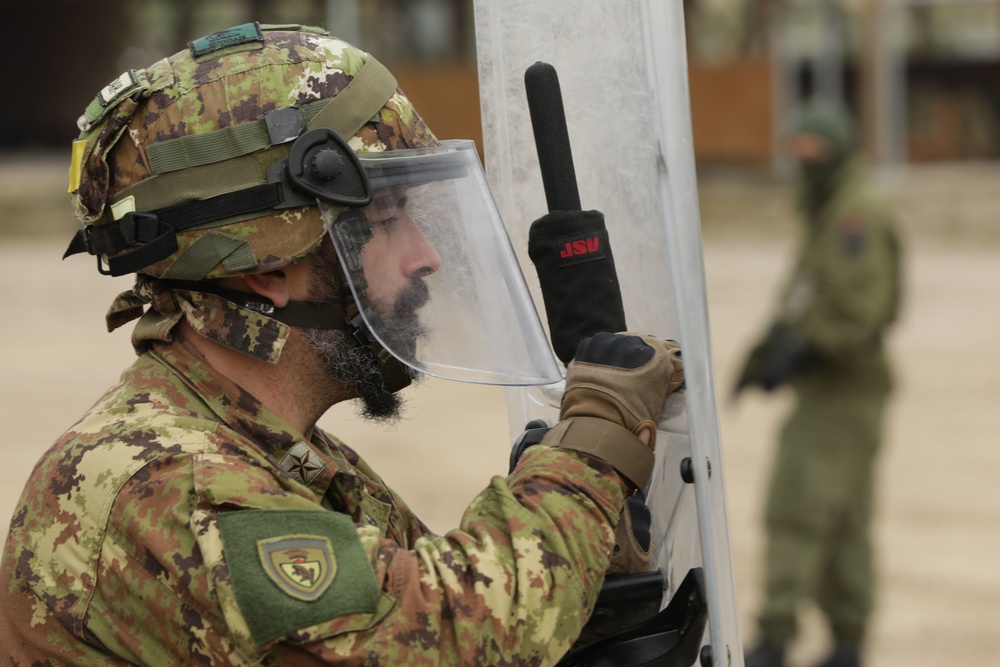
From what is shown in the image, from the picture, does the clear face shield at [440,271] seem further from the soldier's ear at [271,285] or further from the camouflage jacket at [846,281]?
the camouflage jacket at [846,281]

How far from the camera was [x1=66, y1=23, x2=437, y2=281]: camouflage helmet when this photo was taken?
193 centimetres

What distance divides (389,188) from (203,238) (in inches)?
10.4

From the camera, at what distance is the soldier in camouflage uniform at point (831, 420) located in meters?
5.64

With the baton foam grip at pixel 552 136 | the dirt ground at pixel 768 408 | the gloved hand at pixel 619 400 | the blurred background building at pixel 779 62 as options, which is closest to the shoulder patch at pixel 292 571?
the gloved hand at pixel 619 400

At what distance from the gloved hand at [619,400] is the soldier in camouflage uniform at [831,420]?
3.91m

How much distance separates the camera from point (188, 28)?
20625mm

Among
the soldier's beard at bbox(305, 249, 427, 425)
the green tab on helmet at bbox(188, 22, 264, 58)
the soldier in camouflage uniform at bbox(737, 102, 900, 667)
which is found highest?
the green tab on helmet at bbox(188, 22, 264, 58)

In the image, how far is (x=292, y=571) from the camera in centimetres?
162

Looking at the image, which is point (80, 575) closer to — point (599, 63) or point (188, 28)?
point (599, 63)

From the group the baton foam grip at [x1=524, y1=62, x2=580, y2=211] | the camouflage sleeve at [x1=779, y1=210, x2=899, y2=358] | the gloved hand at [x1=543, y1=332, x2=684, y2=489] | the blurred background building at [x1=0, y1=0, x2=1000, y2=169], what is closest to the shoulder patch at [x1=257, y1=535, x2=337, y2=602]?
the gloved hand at [x1=543, y1=332, x2=684, y2=489]

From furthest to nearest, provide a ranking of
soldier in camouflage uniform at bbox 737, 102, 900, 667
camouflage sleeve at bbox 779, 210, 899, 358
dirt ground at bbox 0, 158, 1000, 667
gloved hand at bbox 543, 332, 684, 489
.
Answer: dirt ground at bbox 0, 158, 1000, 667 < camouflage sleeve at bbox 779, 210, 899, 358 < soldier in camouflage uniform at bbox 737, 102, 900, 667 < gloved hand at bbox 543, 332, 684, 489

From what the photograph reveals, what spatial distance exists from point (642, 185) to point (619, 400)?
0.35 m

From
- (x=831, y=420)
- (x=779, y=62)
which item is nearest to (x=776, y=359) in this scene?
(x=831, y=420)

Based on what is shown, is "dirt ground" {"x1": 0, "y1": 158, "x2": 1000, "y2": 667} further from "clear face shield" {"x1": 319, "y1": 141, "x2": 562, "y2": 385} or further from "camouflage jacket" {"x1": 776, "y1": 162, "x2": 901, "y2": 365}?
"camouflage jacket" {"x1": 776, "y1": 162, "x2": 901, "y2": 365}
